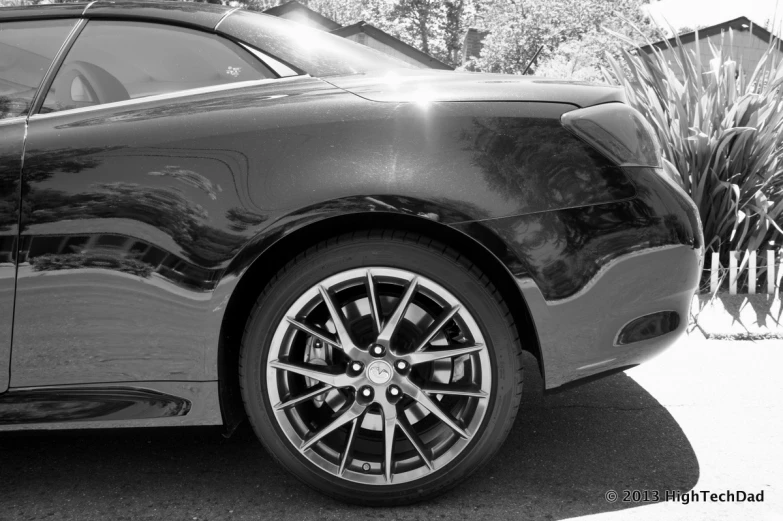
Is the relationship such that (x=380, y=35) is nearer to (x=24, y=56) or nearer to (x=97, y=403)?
(x=24, y=56)

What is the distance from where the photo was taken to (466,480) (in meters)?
2.33

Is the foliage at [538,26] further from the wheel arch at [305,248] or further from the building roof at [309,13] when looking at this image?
the wheel arch at [305,248]

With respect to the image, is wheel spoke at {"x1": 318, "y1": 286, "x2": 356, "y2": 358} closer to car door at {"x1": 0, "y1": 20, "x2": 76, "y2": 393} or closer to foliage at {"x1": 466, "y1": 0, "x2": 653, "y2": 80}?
car door at {"x1": 0, "y1": 20, "x2": 76, "y2": 393}

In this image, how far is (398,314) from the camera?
2.17m

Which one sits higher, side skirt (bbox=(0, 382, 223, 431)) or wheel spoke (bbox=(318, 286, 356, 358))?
wheel spoke (bbox=(318, 286, 356, 358))

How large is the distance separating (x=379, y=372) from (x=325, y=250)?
1.31 ft

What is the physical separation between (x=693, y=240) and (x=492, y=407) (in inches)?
31.6

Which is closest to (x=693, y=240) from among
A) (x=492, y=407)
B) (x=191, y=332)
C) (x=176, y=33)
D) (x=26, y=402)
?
(x=492, y=407)

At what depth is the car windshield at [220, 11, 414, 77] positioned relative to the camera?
231cm

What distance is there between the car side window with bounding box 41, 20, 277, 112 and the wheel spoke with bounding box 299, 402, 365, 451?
1062 millimetres

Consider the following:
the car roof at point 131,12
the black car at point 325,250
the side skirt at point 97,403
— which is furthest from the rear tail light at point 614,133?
the side skirt at point 97,403

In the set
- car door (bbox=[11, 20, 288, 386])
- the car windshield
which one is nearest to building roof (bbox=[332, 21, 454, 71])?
the car windshield

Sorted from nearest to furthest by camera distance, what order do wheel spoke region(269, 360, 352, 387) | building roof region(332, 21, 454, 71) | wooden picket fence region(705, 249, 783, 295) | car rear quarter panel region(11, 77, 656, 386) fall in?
car rear quarter panel region(11, 77, 656, 386), wheel spoke region(269, 360, 352, 387), wooden picket fence region(705, 249, 783, 295), building roof region(332, 21, 454, 71)

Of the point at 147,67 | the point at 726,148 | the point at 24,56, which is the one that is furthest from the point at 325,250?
the point at 726,148
